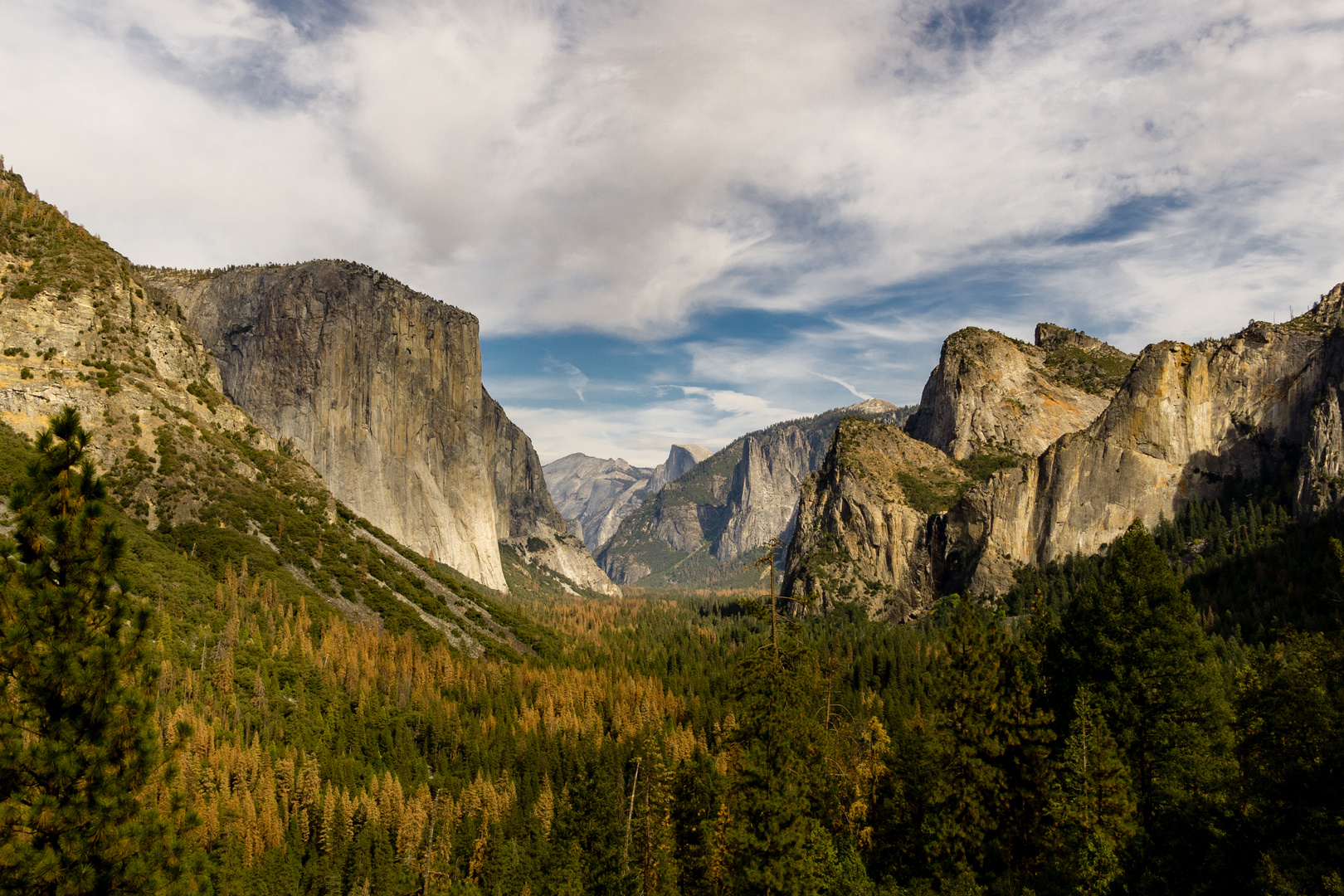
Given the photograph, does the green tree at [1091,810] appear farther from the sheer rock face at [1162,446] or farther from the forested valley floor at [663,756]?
the sheer rock face at [1162,446]

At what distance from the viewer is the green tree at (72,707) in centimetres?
1277

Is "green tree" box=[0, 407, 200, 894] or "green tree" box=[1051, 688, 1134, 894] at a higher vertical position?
"green tree" box=[0, 407, 200, 894]

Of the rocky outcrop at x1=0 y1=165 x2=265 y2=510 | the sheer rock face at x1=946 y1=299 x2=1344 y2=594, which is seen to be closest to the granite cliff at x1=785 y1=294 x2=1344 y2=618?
the sheer rock face at x1=946 y1=299 x2=1344 y2=594

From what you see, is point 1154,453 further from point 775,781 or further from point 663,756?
point 775,781

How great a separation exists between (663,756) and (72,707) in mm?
45660

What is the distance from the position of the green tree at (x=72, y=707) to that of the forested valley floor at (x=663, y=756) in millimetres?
61

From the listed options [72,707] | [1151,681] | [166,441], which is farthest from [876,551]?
[72,707]

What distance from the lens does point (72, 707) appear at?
13.6m

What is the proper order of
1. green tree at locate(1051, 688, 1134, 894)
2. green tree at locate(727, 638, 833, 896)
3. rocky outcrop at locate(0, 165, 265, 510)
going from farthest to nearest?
1. rocky outcrop at locate(0, 165, 265, 510)
2. green tree at locate(727, 638, 833, 896)
3. green tree at locate(1051, 688, 1134, 894)

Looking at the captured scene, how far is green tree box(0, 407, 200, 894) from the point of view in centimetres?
1277

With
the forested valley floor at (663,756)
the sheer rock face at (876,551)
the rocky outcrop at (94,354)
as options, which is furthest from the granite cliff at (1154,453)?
the rocky outcrop at (94,354)

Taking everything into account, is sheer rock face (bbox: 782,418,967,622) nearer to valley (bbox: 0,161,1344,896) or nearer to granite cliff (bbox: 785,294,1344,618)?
valley (bbox: 0,161,1344,896)

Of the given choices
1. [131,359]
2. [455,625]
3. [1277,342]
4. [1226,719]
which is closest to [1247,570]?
[1277,342]

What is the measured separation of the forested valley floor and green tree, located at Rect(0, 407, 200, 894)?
61 millimetres
